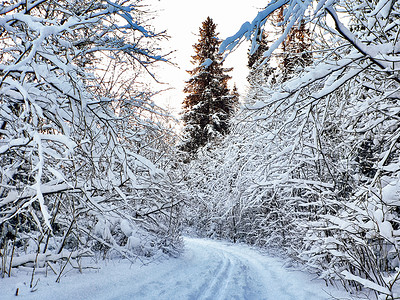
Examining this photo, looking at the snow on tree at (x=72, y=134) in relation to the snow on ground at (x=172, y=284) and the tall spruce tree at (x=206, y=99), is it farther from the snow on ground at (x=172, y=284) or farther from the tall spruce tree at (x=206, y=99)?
the tall spruce tree at (x=206, y=99)

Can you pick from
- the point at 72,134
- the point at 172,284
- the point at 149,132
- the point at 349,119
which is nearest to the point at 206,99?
the point at 149,132

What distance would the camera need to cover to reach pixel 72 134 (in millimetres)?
3707

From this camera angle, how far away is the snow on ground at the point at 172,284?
3756 millimetres

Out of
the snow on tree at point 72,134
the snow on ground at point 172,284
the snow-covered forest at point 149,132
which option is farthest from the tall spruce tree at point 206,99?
the snow on ground at point 172,284

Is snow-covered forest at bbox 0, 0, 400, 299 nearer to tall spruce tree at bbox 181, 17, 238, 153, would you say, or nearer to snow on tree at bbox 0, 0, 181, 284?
snow on tree at bbox 0, 0, 181, 284

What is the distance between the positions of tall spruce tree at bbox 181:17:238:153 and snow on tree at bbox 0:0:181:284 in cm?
1705

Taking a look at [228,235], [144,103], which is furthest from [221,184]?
[144,103]

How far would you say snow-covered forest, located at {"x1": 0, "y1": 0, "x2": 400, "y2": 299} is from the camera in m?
2.67

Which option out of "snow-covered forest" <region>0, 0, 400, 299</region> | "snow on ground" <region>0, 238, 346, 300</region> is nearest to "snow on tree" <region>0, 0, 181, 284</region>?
"snow-covered forest" <region>0, 0, 400, 299</region>

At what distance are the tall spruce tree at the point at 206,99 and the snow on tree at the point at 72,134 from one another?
17.0 m

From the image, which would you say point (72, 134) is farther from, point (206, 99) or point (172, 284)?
point (206, 99)

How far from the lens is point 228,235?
17062mm

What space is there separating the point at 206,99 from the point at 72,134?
23186mm

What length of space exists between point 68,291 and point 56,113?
99.9 inches
